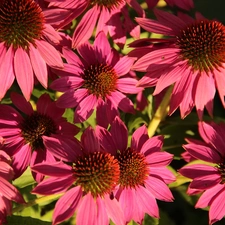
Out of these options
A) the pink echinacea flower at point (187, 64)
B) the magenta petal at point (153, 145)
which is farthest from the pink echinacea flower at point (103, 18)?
the magenta petal at point (153, 145)

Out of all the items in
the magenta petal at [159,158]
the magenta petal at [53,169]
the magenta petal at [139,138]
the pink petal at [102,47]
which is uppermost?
the pink petal at [102,47]

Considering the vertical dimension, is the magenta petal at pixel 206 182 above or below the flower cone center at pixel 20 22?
below

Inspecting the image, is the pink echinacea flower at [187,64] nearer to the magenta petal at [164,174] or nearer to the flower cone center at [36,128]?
the magenta petal at [164,174]

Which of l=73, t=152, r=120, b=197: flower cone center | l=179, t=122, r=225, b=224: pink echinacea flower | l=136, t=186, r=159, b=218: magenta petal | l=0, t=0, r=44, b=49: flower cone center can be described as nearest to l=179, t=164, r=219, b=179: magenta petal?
l=179, t=122, r=225, b=224: pink echinacea flower

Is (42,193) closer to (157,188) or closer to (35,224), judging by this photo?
(35,224)

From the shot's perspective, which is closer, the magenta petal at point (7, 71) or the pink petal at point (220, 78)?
the magenta petal at point (7, 71)

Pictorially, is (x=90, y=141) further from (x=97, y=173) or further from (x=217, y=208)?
(x=217, y=208)
